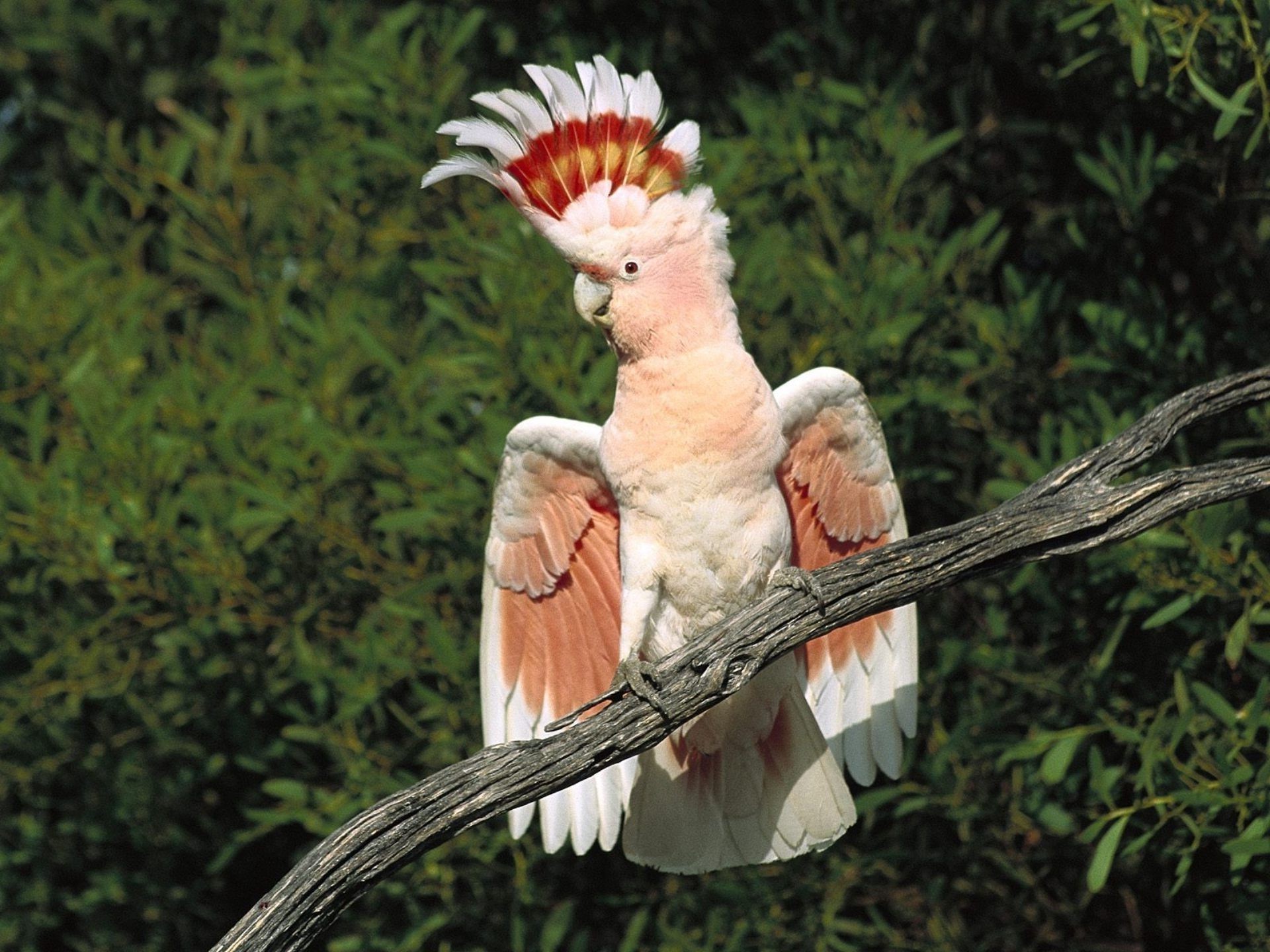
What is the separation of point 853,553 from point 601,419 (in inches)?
21.7

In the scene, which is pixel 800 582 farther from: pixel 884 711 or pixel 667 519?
pixel 884 711

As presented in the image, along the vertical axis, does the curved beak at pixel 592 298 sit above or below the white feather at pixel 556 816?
above

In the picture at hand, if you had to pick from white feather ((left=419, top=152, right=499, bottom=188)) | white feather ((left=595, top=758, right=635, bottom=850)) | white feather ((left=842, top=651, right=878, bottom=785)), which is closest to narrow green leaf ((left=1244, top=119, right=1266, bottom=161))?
white feather ((left=842, top=651, right=878, bottom=785))

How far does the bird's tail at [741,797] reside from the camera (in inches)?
96.0

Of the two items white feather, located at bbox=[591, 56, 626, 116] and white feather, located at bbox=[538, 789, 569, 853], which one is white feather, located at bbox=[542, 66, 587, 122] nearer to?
white feather, located at bbox=[591, 56, 626, 116]

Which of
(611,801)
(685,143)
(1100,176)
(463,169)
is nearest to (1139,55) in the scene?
(1100,176)

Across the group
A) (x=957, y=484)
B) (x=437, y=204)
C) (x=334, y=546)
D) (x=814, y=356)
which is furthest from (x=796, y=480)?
(x=437, y=204)

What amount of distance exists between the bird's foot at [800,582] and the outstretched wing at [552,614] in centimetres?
38

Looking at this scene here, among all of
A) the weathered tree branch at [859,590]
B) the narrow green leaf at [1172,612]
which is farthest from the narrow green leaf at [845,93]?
the narrow green leaf at [1172,612]

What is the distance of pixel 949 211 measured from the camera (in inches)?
128

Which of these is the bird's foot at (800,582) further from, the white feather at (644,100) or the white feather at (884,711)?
the white feather at (644,100)

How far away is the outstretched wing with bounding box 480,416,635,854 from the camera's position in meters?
2.47

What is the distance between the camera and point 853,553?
104 inches

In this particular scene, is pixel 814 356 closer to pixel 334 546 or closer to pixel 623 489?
pixel 623 489
